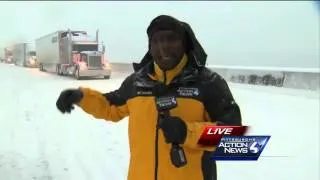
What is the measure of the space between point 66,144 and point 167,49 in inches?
64.9

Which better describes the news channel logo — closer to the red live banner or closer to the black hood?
the red live banner

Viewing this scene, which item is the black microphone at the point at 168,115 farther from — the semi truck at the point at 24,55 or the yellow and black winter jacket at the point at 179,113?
the semi truck at the point at 24,55

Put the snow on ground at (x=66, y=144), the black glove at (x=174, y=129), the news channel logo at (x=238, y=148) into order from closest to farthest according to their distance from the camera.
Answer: the black glove at (x=174, y=129)
the news channel logo at (x=238, y=148)
the snow on ground at (x=66, y=144)

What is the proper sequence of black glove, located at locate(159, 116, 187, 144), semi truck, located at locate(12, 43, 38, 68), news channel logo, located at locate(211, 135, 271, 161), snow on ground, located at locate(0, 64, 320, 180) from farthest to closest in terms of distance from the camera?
1. snow on ground, located at locate(0, 64, 320, 180)
2. semi truck, located at locate(12, 43, 38, 68)
3. news channel logo, located at locate(211, 135, 271, 161)
4. black glove, located at locate(159, 116, 187, 144)

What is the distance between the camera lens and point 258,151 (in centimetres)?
166

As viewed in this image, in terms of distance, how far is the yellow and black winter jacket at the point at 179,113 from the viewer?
56.8 inches

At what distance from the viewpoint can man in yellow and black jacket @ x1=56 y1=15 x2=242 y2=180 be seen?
1.44 meters

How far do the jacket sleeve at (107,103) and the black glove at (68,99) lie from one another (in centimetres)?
2

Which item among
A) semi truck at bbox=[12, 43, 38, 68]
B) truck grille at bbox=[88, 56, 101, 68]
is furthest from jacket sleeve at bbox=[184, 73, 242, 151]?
semi truck at bbox=[12, 43, 38, 68]

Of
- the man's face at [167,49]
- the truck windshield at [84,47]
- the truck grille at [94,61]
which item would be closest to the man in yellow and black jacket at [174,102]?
the man's face at [167,49]

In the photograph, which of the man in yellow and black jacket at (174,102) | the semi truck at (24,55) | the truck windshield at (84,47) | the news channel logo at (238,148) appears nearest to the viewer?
the man in yellow and black jacket at (174,102)

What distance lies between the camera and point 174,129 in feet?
4.39

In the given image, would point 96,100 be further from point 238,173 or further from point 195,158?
point 238,173

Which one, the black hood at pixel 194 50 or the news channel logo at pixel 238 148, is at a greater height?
the black hood at pixel 194 50
